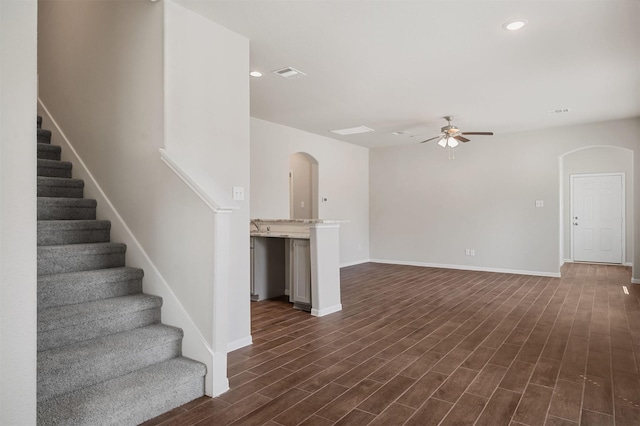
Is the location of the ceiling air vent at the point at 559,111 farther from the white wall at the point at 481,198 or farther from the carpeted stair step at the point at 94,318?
the carpeted stair step at the point at 94,318

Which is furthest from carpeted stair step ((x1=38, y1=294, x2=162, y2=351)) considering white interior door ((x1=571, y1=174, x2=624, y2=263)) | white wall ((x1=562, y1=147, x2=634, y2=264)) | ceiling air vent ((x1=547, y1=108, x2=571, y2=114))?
white interior door ((x1=571, y1=174, x2=624, y2=263))

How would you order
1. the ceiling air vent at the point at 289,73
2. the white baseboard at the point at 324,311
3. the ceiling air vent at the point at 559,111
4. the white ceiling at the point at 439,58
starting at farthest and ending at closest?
1. the ceiling air vent at the point at 559,111
2. the white baseboard at the point at 324,311
3. the ceiling air vent at the point at 289,73
4. the white ceiling at the point at 439,58

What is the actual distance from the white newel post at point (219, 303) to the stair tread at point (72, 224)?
1.40m

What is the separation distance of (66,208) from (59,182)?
0.37m

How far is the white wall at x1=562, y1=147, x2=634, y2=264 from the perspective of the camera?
852 centimetres

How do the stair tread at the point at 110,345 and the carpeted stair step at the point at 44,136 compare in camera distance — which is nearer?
the stair tread at the point at 110,345

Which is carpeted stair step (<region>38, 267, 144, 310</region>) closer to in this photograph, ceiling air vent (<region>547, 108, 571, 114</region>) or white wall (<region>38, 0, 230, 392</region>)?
white wall (<region>38, 0, 230, 392</region>)

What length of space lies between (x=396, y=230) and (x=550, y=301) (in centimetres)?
406

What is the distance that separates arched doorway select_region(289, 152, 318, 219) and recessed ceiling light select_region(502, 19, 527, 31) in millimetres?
4630

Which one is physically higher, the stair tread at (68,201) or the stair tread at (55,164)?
the stair tread at (55,164)

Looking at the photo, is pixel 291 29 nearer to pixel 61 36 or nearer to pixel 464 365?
pixel 61 36

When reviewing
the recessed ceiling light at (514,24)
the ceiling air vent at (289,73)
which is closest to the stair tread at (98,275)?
the ceiling air vent at (289,73)

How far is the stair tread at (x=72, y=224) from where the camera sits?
2905mm

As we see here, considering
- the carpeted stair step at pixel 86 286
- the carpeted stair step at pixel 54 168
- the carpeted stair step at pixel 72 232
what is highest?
the carpeted stair step at pixel 54 168
